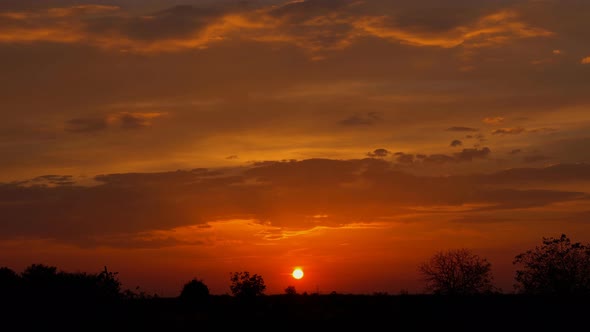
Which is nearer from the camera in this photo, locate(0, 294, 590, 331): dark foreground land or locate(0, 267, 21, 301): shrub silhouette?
locate(0, 294, 590, 331): dark foreground land

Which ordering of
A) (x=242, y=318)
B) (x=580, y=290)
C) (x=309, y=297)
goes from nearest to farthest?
(x=242, y=318) < (x=309, y=297) < (x=580, y=290)

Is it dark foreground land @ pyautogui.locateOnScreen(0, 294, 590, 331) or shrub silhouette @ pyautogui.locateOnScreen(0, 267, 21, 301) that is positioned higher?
shrub silhouette @ pyautogui.locateOnScreen(0, 267, 21, 301)

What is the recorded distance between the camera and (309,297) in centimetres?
6094

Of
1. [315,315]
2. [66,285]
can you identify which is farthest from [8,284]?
[315,315]

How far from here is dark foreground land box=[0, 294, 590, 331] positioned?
156 feet

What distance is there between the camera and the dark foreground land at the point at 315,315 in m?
47.7

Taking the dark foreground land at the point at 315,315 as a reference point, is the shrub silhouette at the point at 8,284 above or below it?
above

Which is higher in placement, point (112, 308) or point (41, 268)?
point (41, 268)

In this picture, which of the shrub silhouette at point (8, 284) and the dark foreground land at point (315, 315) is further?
the shrub silhouette at point (8, 284)

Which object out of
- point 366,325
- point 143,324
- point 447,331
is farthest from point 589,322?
point 143,324

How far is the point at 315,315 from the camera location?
50.8m

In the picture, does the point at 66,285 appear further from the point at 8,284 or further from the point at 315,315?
the point at 315,315

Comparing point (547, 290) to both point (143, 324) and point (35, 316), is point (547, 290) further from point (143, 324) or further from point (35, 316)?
point (35, 316)

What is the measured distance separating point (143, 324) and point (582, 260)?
53578mm
